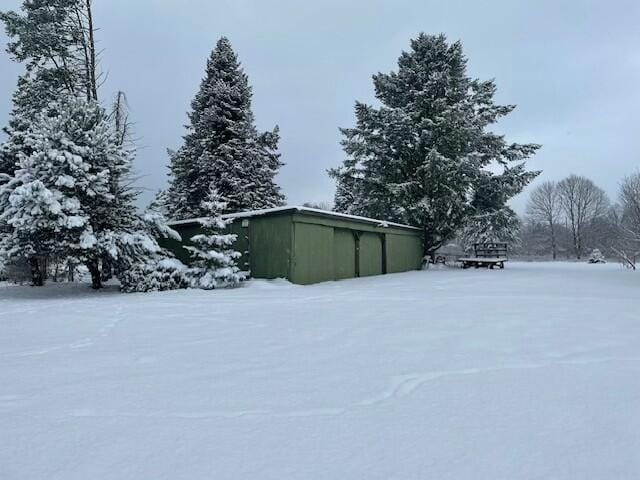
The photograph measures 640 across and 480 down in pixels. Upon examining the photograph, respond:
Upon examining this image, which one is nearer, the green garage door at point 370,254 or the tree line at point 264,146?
the tree line at point 264,146

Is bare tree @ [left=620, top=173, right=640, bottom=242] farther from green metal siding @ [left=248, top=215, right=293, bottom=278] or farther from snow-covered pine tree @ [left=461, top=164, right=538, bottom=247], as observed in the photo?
green metal siding @ [left=248, top=215, right=293, bottom=278]

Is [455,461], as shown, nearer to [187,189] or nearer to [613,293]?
[613,293]

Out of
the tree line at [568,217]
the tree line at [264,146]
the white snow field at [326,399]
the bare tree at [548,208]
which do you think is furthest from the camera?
the bare tree at [548,208]

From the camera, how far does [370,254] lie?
15.1m

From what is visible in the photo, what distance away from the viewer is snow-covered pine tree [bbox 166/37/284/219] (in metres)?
18.8

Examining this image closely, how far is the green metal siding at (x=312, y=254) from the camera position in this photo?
1129 centimetres

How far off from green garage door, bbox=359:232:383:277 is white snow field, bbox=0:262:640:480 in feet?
31.2

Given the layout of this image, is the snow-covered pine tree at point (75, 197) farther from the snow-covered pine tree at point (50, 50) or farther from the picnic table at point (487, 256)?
the picnic table at point (487, 256)

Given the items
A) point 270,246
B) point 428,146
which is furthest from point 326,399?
point 428,146

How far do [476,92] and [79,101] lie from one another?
17305 mm

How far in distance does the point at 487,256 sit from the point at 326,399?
19716 millimetres

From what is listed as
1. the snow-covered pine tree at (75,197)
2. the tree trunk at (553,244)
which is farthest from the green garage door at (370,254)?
the tree trunk at (553,244)

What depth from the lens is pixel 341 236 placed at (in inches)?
534

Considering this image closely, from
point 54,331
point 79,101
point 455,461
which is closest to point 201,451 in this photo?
point 455,461
